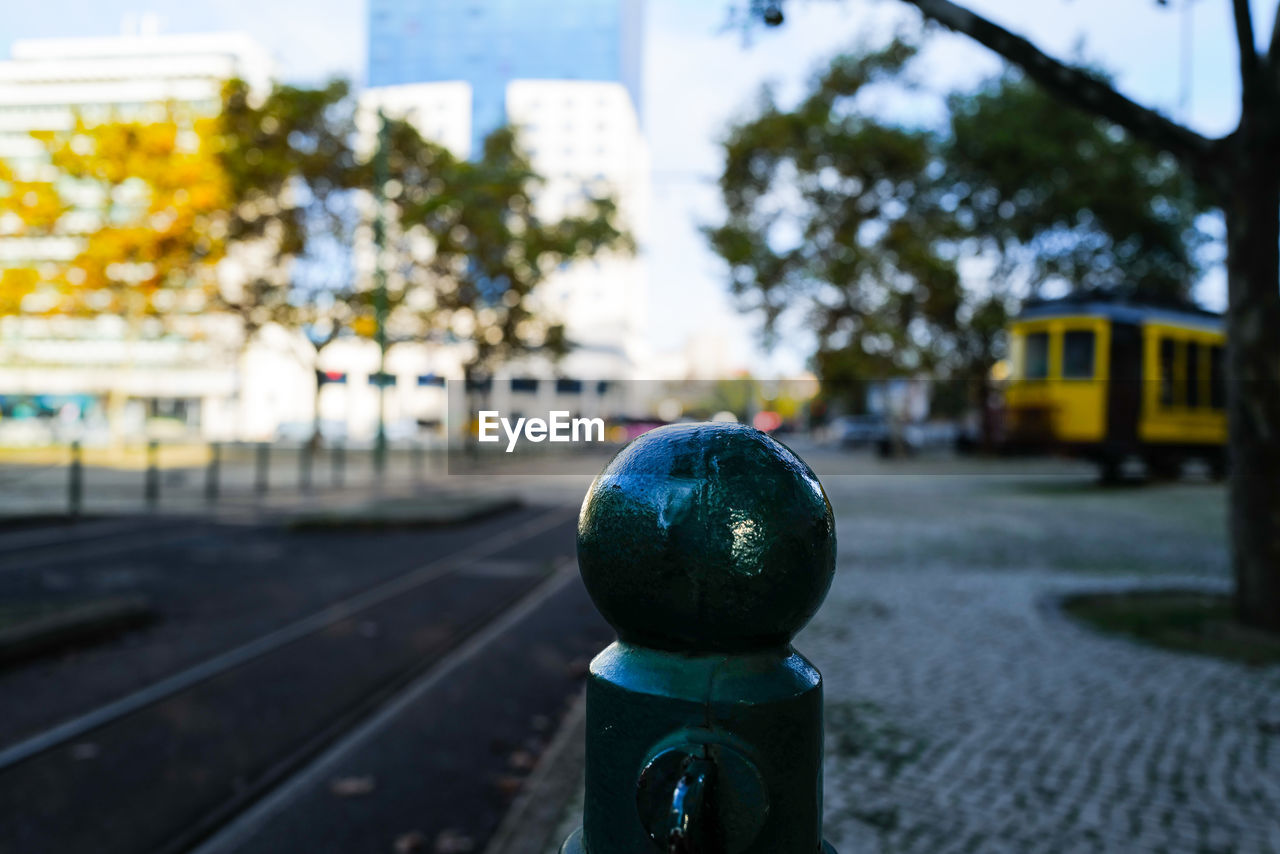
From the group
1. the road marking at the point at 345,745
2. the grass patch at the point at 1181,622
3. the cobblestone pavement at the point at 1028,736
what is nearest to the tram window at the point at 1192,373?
the grass patch at the point at 1181,622

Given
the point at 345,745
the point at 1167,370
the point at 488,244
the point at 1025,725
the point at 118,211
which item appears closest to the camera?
the point at 345,745

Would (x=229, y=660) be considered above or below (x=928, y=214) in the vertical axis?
below

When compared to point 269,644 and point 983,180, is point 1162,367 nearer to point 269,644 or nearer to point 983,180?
point 983,180

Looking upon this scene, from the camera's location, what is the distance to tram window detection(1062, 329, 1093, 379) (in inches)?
666

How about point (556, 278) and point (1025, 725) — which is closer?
point (1025, 725)

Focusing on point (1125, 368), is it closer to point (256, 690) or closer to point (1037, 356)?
point (1037, 356)

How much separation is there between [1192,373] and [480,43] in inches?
610

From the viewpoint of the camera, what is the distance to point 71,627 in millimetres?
5137

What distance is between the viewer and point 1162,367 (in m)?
17.1

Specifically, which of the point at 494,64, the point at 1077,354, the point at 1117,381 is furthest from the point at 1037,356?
the point at 494,64

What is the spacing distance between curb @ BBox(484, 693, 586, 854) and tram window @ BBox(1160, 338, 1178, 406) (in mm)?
16848

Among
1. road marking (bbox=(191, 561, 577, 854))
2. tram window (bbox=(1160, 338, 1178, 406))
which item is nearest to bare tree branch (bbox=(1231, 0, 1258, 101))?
road marking (bbox=(191, 561, 577, 854))

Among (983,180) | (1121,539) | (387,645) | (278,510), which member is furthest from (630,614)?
(983,180)

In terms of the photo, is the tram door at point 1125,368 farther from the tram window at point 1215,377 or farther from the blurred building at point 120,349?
the blurred building at point 120,349
